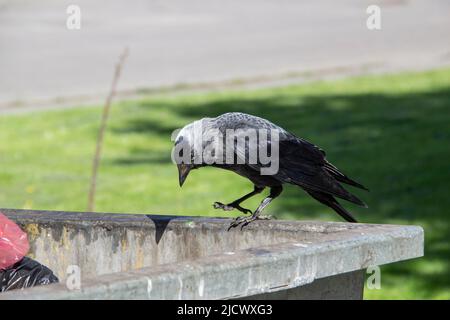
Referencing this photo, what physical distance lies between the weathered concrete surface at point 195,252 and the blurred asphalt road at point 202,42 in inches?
366

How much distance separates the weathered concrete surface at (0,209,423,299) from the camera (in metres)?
3.04

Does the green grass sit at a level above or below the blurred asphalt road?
below

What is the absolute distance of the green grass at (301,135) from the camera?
349 inches

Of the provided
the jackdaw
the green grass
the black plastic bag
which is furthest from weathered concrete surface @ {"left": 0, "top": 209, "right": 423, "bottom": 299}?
the green grass

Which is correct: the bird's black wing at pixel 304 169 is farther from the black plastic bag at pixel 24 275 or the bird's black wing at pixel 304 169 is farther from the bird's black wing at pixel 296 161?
the black plastic bag at pixel 24 275

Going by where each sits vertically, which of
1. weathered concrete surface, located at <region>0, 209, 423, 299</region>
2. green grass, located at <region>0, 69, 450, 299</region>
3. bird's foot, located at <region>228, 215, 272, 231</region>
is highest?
green grass, located at <region>0, 69, 450, 299</region>

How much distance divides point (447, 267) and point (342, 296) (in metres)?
4.12

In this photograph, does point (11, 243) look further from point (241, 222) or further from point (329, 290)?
point (329, 290)

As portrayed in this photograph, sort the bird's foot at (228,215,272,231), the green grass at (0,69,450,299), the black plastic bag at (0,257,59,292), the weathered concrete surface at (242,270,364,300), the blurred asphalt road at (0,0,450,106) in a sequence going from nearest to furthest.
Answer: the weathered concrete surface at (242,270,364,300), the black plastic bag at (0,257,59,292), the bird's foot at (228,215,272,231), the green grass at (0,69,450,299), the blurred asphalt road at (0,0,450,106)

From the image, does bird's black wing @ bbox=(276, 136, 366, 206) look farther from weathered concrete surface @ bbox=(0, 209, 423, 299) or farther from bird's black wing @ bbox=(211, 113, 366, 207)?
weathered concrete surface @ bbox=(0, 209, 423, 299)

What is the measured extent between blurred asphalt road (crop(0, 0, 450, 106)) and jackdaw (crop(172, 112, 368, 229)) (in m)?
9.19

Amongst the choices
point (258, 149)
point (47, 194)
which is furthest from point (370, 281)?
point (47, 194)

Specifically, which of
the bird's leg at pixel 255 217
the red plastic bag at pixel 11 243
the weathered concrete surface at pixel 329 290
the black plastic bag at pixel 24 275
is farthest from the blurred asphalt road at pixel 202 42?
the weathered concrete surface at pixel 329 290

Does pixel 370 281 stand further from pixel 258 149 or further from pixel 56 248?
pixel 56 248
